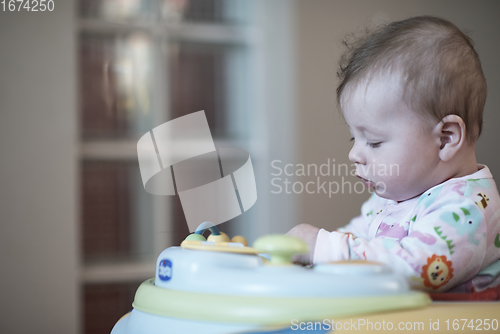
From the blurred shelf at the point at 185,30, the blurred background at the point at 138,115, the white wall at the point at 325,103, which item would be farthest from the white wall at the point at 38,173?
the white wall at the point at 325,103

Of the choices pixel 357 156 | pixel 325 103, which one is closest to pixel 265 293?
pixel 357 156

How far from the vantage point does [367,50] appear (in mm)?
656

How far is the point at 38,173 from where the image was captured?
126cm

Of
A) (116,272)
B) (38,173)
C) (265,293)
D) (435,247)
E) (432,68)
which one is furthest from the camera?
(116,272)

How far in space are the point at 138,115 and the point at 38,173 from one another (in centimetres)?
36

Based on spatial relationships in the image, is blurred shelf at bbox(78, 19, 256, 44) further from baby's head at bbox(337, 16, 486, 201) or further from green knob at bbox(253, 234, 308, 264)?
green knob at bbox(253, 234, 308, 264)

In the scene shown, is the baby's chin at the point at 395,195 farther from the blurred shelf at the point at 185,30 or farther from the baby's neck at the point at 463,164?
the blurred shelf at the point at 185,30

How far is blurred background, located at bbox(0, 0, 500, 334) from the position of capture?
1252 mm

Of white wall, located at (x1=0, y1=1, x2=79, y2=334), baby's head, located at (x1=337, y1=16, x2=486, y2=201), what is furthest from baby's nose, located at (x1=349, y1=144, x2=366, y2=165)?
white wall, located at (x1=0, y1=1, x2=79, y2=334)

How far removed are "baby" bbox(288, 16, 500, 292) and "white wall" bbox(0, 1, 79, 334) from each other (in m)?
0.90

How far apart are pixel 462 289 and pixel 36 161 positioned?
3.68 ft

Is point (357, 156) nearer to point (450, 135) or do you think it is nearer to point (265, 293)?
point (450, 135)

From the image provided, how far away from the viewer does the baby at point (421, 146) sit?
0.52 meters

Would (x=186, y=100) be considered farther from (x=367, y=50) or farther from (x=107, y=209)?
(x=367, y=50)
